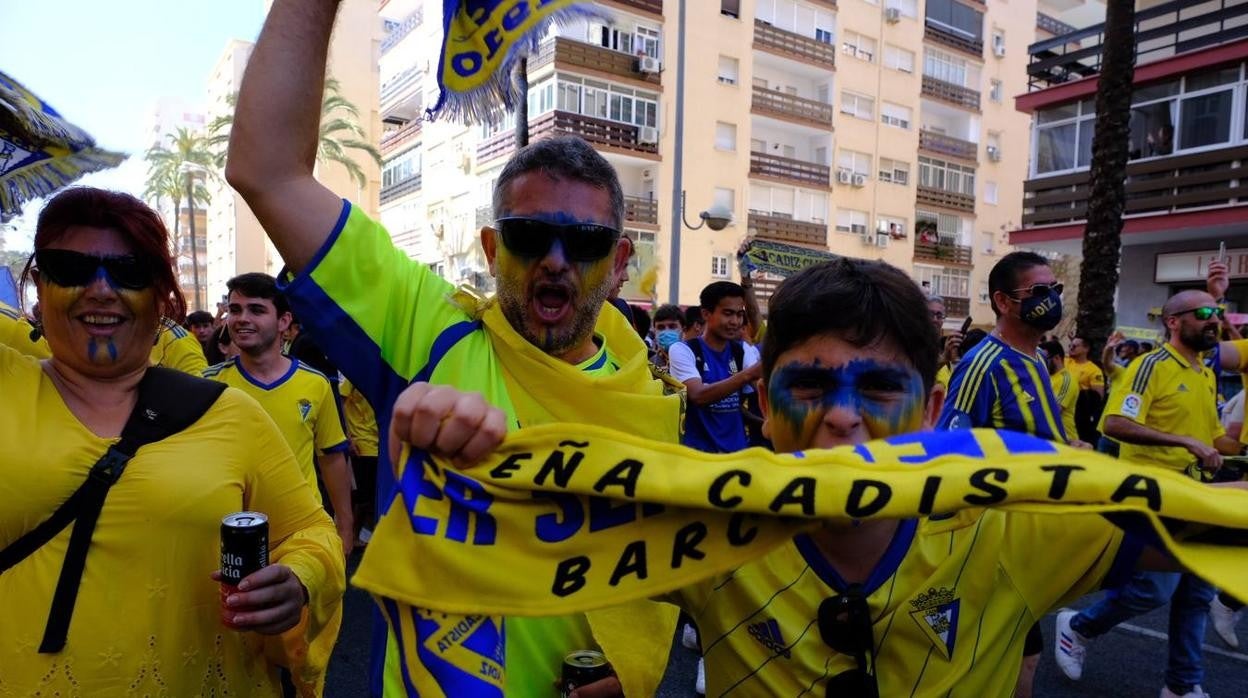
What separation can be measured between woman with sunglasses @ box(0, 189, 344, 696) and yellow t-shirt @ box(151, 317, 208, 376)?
3.12 meters

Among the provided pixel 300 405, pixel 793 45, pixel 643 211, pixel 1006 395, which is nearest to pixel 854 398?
pixel 1006 395

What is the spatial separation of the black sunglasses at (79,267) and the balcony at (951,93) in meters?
38.5

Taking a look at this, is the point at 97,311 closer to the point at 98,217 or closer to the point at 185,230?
the point at 98,217

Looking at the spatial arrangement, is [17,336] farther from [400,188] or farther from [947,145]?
[947,145]

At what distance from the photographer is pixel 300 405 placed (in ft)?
15.2

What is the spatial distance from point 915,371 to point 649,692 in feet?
3.01

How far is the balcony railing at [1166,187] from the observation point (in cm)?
1614

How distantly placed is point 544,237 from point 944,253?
38.0 metres

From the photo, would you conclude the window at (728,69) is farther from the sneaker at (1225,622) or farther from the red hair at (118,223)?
the red hair at (118,223)

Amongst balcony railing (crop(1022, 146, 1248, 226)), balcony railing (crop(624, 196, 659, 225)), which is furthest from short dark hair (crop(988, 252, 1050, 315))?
balcony railing (crop(624, 196, 659, 225))

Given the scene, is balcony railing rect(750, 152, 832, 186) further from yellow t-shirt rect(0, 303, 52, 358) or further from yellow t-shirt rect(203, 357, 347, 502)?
yellow t-shirt rect(0, 303, 52, 358)

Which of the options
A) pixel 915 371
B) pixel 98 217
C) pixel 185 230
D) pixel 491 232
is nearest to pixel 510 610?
pixel 915 371

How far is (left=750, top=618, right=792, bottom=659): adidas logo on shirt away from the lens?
5.14 ft

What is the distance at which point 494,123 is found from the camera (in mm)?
2324
